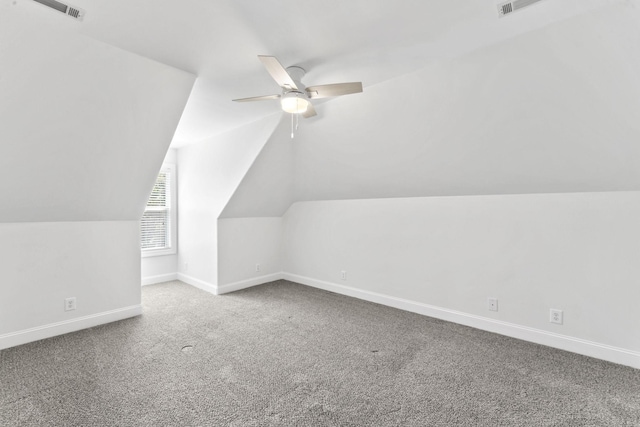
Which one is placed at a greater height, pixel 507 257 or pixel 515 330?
pixel 507 257

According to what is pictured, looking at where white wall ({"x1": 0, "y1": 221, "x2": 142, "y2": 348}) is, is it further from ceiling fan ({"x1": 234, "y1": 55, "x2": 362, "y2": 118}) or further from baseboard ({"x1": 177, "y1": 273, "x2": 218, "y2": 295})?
ceiling fan ({"x1": 234, "y1": 55, "x2": 362, "y2": 118})

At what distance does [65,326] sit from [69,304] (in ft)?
0.73

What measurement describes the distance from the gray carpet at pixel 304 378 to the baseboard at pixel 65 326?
0.10 m

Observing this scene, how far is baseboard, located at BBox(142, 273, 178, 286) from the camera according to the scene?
5.06m

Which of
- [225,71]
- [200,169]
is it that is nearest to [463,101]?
[225,71]

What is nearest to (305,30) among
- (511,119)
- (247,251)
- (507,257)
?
(511,119)

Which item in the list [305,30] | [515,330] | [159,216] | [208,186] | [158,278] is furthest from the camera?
[159,216]

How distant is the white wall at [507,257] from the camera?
258 centimetres

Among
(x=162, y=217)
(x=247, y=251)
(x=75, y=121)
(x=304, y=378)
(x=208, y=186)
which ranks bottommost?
(x=304, y=378)

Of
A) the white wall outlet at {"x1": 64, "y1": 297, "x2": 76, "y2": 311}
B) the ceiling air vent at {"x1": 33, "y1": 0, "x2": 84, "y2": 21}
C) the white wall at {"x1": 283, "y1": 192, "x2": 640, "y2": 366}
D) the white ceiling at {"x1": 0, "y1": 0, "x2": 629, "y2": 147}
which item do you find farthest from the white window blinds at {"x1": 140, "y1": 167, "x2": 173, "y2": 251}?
the ceiling air vent at {"x1": 33, "y1": 0, "x2": 84, "y2": 21}

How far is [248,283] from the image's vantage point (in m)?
5.00

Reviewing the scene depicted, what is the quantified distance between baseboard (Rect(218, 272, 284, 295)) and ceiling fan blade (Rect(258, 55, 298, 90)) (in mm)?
3423

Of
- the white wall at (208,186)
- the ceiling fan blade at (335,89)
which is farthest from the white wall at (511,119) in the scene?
the white wall at (208,186)

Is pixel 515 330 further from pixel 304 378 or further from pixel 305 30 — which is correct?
pixel 305 30
